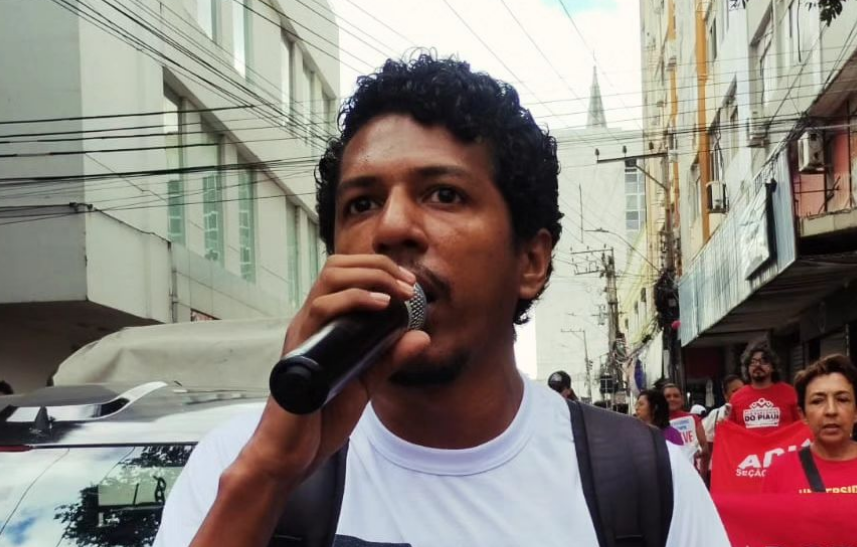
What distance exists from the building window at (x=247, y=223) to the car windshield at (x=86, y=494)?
816 inches

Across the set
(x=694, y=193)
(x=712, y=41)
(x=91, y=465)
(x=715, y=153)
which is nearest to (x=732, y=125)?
(x=715, y=153)

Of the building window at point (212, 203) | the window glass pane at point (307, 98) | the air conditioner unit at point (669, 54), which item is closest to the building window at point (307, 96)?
the window glass pane at point (307, 98)

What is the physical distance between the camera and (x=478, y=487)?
1683 mm

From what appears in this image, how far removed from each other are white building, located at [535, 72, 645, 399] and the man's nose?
6254cm

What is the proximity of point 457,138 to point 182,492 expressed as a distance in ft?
2.37

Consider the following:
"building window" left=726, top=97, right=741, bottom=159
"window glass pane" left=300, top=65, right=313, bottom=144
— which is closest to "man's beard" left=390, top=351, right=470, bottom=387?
"building window" left=726, top=97, right=741, bottom=159

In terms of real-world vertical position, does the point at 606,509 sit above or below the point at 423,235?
below

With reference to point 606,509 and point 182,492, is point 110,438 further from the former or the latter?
point 606,509

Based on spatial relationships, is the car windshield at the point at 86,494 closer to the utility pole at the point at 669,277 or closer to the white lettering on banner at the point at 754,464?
the white lettering on banner at the point at 754,464

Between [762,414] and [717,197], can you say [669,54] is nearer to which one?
[717,197]

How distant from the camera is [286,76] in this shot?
2883cm

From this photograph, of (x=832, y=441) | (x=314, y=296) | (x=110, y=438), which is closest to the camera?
(x=314, y=296)

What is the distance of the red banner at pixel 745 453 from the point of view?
6738 mm

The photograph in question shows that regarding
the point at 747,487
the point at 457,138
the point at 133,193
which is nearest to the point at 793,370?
the point at 133,193
